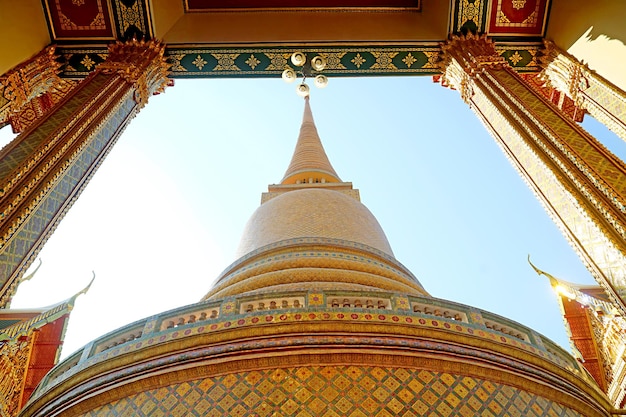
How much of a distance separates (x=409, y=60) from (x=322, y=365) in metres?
5.07

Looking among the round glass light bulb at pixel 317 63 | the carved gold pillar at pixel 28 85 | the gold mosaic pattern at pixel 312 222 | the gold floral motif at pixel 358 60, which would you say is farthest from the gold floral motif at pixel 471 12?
the carved gold pillar at pixel 28 85

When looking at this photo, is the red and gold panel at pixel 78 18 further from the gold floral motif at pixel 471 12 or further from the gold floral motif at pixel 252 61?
the gold floral motif at pixel 471 12

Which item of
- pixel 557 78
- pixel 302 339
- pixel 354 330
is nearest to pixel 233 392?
pixel 302 339

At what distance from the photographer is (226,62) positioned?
7238mm

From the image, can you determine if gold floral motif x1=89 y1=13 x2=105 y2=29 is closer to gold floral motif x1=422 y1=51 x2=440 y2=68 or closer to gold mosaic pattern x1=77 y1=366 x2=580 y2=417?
gold floral motif x1=422 y1=51 x2=440 y2=68

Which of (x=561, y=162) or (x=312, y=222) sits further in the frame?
(x=312, y=222)

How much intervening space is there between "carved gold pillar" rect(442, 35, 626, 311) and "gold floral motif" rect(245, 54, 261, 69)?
2.81 meters

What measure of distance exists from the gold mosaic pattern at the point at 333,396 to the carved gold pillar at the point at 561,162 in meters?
1.29

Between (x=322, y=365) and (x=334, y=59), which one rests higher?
(x=334, y=59)

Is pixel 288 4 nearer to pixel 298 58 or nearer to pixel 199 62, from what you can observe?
pixel 298 58

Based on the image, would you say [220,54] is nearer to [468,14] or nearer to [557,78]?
[468,14]

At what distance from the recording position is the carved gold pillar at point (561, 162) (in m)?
3.84

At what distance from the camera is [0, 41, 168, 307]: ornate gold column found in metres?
3.90

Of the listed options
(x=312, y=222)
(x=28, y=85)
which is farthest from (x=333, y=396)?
(x=28, y=85)
